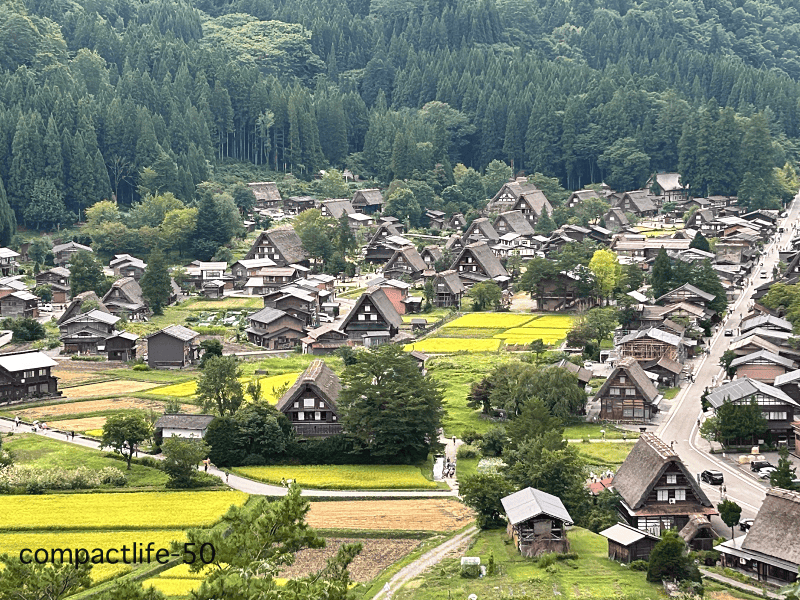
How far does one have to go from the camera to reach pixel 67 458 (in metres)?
40.3

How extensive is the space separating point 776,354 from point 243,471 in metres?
23.0

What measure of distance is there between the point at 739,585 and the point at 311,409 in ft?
56.4

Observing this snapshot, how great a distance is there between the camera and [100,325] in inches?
2368

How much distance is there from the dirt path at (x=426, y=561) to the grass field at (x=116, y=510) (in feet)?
19.8

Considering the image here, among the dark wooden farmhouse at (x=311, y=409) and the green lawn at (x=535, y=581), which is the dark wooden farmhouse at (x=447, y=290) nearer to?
the dark wooden farmhouse at (x=311, y=409)

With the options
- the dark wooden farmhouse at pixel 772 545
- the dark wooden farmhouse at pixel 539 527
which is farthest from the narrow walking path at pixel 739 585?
the dark wooden farmhouse at pixel 539 527

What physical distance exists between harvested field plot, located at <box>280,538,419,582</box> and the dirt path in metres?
0.63

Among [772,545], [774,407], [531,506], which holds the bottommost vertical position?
[774,407]

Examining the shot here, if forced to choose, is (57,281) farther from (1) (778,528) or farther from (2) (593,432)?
(1) (778,528)

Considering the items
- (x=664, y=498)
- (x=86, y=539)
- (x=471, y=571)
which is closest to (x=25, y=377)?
(x=86, y=539)

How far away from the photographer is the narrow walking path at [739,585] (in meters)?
29.0

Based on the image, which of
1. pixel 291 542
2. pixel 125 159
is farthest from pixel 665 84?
pixel 291 542

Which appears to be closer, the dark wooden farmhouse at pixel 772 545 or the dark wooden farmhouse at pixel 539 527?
the dark wooden farmhouse at pixel 772 545

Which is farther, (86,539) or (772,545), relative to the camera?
(86,539)
